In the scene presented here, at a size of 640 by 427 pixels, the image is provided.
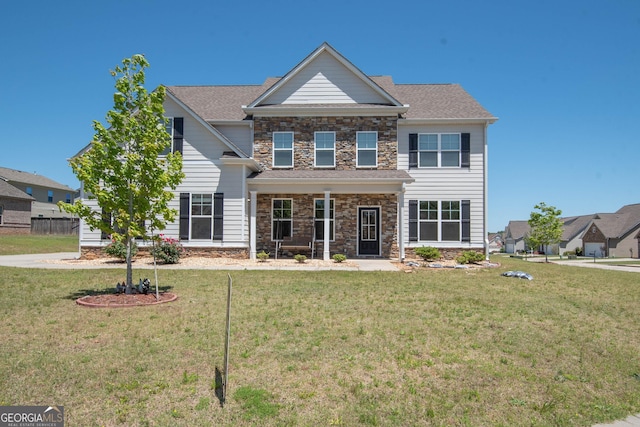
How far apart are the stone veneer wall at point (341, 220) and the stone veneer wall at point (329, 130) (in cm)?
144

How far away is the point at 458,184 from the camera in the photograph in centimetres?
1900

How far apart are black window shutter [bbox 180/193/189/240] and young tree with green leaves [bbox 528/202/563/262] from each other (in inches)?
764

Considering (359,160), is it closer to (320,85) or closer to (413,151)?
(413,151)

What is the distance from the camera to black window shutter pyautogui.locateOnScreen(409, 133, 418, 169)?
1916 centimetres

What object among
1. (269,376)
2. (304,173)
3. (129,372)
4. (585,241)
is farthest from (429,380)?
(585,241)

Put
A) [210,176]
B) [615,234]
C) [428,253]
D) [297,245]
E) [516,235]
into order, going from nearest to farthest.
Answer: [428,253] < [210,176] < [297,245] < [615,234] < [516,235]

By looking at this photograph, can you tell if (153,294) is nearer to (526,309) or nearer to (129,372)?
(129,372)

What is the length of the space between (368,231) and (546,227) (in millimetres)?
12292

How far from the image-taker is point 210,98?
22.3 m

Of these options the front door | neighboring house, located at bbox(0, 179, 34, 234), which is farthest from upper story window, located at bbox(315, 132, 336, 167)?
neighboring house, located at bbox(0, 179, 34, 234)

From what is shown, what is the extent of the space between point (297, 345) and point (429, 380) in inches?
75.7

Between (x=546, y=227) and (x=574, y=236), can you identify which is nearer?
(x=546, y=227)

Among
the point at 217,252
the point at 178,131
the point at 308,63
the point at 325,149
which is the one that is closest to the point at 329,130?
the point at 325,149

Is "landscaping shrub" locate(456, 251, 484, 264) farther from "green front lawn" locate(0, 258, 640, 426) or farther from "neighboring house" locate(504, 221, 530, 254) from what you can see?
"neighboring house" locate(504, 221, 530, 254)
